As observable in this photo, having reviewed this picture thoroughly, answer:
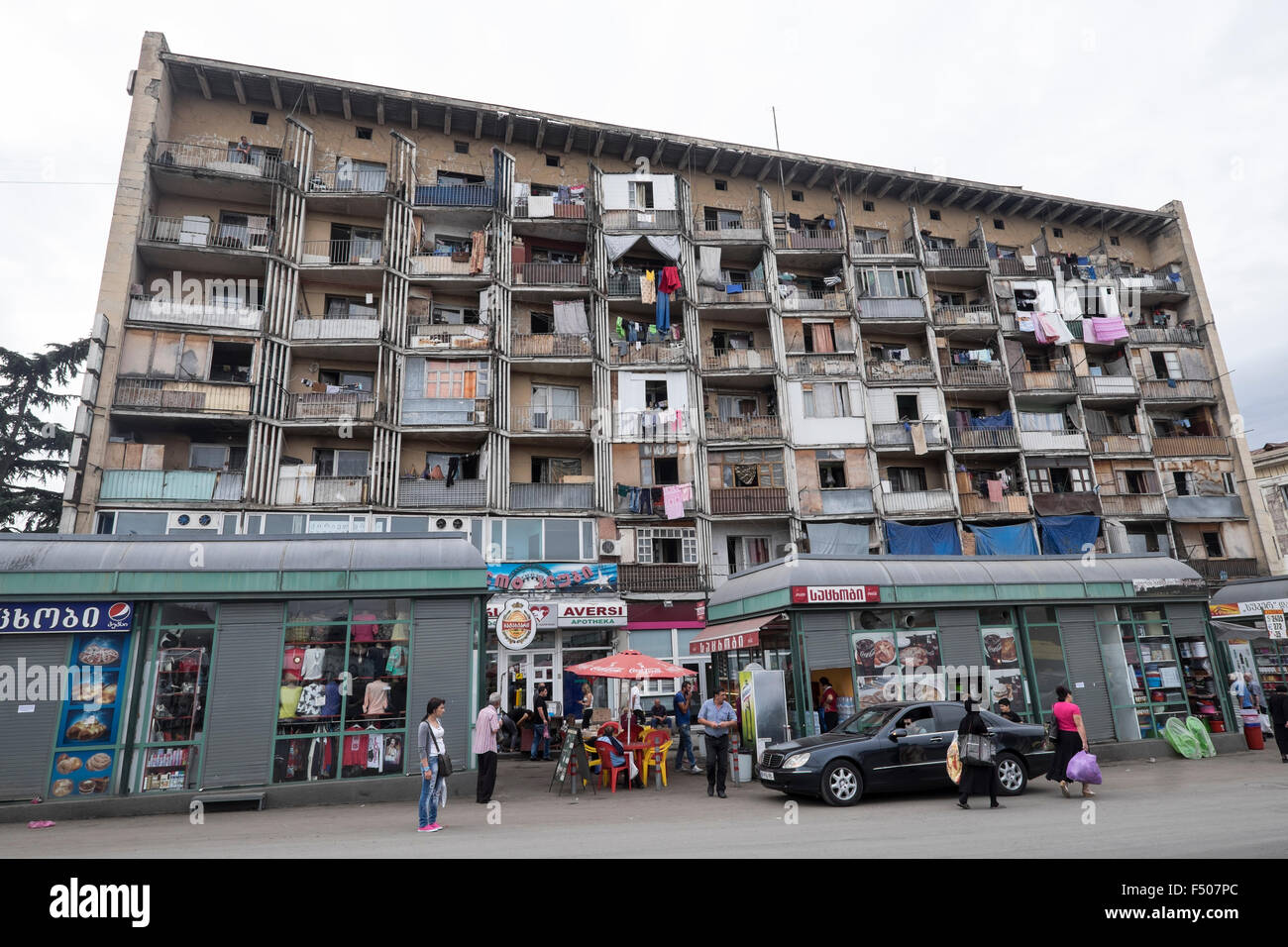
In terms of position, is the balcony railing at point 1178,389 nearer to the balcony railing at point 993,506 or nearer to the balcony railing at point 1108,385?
the balcony railing at point 1108,385

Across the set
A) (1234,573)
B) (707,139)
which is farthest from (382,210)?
(1234,573)

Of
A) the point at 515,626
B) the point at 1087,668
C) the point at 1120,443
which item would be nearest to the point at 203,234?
the point at 515,626

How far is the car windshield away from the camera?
514 inches

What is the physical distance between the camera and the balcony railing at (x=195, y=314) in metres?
27.9

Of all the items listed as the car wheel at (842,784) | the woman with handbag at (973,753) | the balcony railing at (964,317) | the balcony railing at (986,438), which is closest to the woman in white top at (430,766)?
the car wheel at (842,784)

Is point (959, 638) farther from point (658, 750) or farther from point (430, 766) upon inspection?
point (430, 766)

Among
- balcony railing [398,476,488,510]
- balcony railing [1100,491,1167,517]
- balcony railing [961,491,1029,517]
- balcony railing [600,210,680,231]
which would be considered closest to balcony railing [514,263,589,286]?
balcony railing [600,210,680,231]

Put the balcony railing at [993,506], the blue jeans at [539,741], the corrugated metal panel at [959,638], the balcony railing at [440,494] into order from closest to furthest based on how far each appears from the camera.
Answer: the corrugated metal panel at [959,638], the blue jeans at [539,741], the balcony railing at [440,494], the balcony railing at [993,506]

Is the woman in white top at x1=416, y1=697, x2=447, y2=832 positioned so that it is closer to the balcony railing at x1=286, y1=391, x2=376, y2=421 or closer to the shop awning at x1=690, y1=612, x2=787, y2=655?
the shop awning at x1=690, y1=612, x2=787, y2=655

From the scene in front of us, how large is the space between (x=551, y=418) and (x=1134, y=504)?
29227mm

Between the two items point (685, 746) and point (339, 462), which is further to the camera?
point (339, 462)

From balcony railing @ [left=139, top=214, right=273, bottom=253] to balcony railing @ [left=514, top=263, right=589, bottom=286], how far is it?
9995 mm

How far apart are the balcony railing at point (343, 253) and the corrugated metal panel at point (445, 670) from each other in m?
20.7

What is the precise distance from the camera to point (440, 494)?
28719mm
